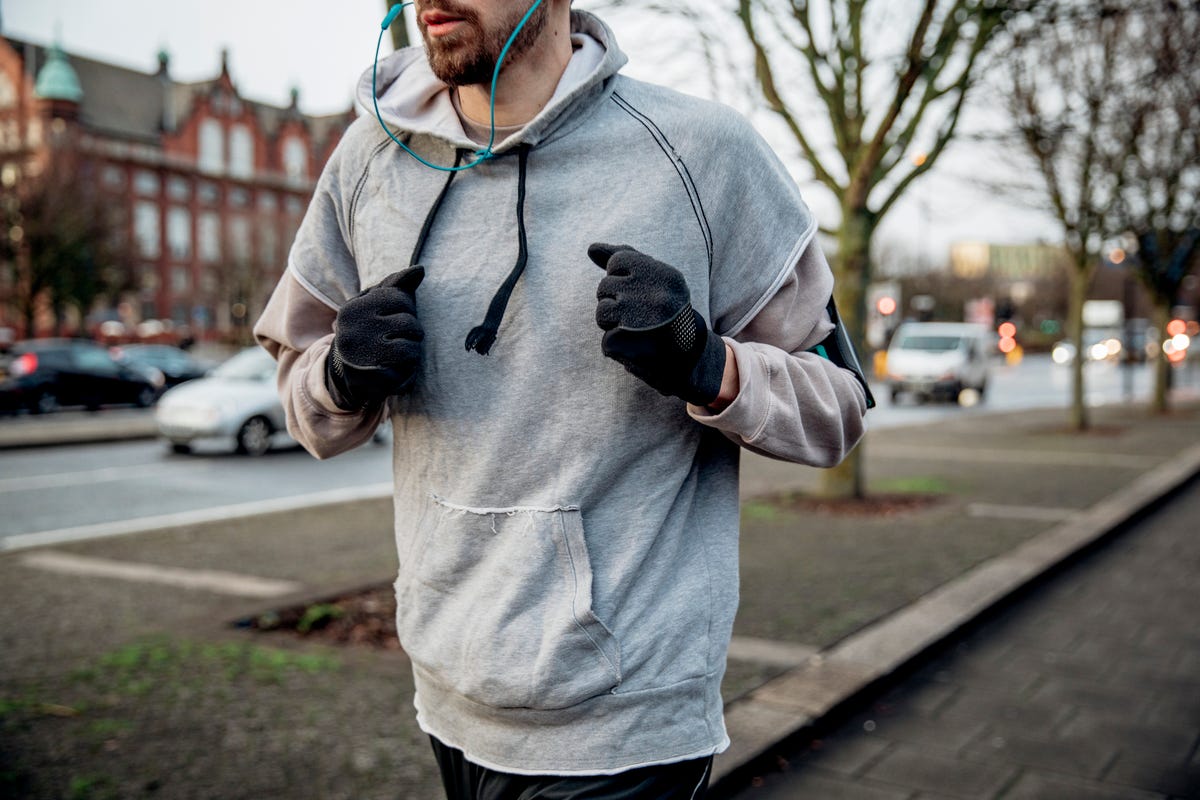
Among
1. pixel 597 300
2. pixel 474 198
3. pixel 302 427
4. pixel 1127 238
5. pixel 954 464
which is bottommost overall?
pixel 954 464

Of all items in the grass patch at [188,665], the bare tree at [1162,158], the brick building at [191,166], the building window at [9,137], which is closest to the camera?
the grass patch at [188,665]

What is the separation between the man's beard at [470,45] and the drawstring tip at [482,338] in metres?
0.36

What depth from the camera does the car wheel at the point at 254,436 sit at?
15.6 meters

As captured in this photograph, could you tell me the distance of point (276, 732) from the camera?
409cm

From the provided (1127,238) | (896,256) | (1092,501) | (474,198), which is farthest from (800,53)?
(896,256)

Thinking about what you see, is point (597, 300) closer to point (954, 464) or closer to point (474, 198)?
point (474, 198)

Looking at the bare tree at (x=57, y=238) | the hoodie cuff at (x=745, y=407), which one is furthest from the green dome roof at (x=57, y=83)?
the hoodie cuff at (x=745, y=407)

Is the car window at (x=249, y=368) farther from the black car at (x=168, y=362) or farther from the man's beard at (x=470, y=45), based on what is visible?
the black car at (x=168, y=362)

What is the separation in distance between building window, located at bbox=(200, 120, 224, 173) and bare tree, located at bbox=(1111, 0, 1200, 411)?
63028 mm

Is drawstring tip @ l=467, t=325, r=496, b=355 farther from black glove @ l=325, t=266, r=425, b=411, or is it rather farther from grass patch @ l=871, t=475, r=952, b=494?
grass patch @ l=871, t=475, r=952, b=494

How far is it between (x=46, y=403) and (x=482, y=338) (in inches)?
981

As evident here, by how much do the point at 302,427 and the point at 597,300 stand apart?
550mm

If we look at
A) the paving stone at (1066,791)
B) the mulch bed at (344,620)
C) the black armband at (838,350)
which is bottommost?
the paving stone at (1066,791)

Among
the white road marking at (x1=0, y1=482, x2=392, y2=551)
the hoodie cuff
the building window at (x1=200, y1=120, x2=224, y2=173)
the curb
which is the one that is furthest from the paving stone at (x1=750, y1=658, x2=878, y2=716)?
the building window at (x1=200, y1=120, x2=224, y2=173)
